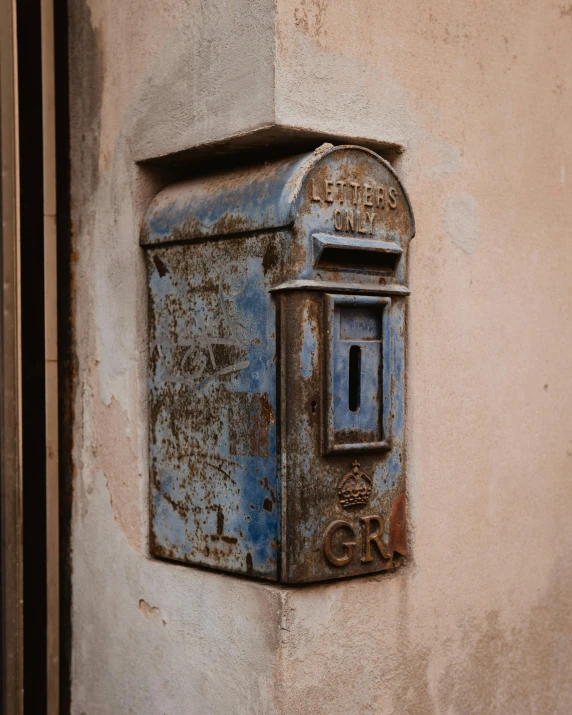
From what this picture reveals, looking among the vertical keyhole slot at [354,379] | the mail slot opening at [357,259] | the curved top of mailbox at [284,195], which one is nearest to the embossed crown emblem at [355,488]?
the vertical keyhole slot at [354,379]

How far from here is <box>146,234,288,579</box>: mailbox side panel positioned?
7.95ft

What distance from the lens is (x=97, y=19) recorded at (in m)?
3.03

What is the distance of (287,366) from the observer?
2.35 meters

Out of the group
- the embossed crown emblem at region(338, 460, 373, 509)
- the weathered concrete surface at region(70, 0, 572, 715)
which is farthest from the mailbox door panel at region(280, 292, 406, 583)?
the weathered concrete surface at region(70, 0, 572, 715)

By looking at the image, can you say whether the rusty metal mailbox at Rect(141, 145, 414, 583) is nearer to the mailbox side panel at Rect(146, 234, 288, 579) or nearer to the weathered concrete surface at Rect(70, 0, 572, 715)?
the mailbox side panel at Rect(146, 234, 288, 579)

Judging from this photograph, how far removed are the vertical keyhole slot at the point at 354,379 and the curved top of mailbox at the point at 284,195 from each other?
1.13 ft

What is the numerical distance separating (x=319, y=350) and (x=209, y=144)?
699 mm

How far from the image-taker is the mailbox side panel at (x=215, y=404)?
2422 mm

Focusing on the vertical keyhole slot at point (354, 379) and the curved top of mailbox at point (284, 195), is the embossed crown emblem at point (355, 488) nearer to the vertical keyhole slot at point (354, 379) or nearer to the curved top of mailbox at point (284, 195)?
the vertical keyhole slot at point (354, 379)

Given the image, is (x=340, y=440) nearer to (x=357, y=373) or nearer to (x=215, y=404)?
(x=357, y=373)

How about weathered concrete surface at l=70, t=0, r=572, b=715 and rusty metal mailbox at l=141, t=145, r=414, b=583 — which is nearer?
rusty metal mailbox at l=141, t=145, r=414, b=583

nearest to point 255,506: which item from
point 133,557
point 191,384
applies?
point 191,384

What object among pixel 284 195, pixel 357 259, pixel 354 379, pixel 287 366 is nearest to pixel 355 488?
pixel 354 379

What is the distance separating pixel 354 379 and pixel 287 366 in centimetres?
24
